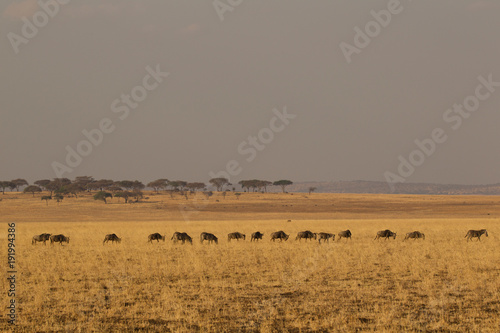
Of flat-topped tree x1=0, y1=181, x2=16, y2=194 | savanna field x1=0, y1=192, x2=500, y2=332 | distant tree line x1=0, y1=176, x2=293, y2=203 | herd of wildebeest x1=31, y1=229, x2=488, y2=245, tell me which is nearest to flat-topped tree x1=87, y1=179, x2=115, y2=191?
distant tree line x1=0, y1=176, x2=293, y2=203

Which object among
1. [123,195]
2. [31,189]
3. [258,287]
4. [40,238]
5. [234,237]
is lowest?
[258,287]

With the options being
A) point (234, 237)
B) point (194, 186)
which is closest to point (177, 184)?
point (194, 186)

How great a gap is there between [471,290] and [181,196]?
4240 inches

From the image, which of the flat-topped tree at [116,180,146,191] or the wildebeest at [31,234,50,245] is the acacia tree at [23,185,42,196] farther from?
the wildebeest at [31,234,50,245]

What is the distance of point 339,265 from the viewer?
62.8ft

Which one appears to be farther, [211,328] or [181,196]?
[181,196]

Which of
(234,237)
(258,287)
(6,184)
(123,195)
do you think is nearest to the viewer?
(258,287)

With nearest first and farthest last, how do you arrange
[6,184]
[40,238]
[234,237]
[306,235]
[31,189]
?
1. [40,238]
2. [306,235]
3. [234,237]
4. [31,189]
5. [6,184]

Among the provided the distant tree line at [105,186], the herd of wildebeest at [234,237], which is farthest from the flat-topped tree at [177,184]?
the herd of wildebeest at [234,237]

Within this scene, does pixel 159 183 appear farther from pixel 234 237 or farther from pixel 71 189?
pixel 234 237

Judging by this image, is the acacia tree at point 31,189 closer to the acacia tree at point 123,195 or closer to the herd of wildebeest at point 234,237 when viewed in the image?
the acacia tree at point 123,195

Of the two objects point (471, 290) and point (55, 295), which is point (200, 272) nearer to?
point (55, 295)

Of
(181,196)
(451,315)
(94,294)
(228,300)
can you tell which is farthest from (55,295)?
(181,196)

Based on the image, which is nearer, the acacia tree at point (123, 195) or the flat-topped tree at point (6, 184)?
the acacia tree at point (123, 195)
